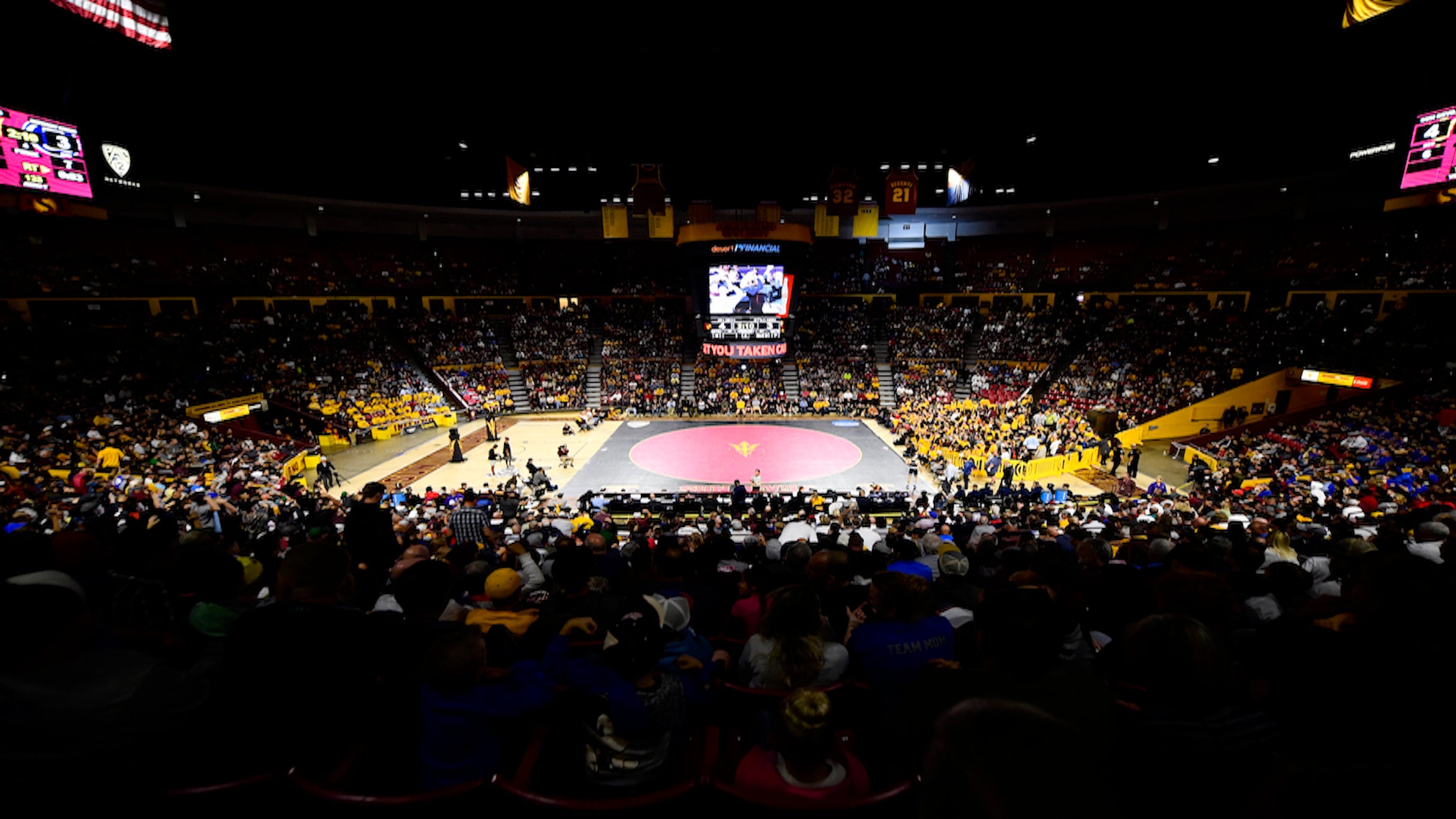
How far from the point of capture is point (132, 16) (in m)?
11.3

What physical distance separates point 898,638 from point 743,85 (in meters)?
13.8

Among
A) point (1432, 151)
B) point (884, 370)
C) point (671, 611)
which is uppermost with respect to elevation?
point (1432, 151)

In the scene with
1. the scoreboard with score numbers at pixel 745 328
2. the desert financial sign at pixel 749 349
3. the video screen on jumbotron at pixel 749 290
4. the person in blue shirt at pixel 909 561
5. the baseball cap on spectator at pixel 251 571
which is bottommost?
the person in blue shirt at pixel 909 561

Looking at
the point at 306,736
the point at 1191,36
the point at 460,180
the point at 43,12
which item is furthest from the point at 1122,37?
the point at 460,180

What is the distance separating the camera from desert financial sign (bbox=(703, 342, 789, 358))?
990 inches

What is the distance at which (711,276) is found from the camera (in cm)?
2423

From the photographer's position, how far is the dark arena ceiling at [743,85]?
10922mm

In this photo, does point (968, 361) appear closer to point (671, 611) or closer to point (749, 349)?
point (749, 349)

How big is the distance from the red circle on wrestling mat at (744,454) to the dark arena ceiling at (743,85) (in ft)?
36.8

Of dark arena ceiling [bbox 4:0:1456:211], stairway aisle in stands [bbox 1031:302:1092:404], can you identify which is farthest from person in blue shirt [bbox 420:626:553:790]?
stairway aisle in stands [bbox 1031:302:1092:404]

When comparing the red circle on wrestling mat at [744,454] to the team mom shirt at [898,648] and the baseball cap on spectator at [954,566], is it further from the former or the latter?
the team mom shirt at [898,648]

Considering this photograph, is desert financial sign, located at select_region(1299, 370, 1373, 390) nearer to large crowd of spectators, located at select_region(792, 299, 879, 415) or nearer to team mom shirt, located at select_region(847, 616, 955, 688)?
large crowd of spectators, located at select_region(792, 299, 879, 415)

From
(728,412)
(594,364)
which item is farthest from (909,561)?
(594,364)

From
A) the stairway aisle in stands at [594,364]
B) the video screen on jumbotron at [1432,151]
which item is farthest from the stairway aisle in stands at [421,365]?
the video screen on jumbotron at [1432,151]
